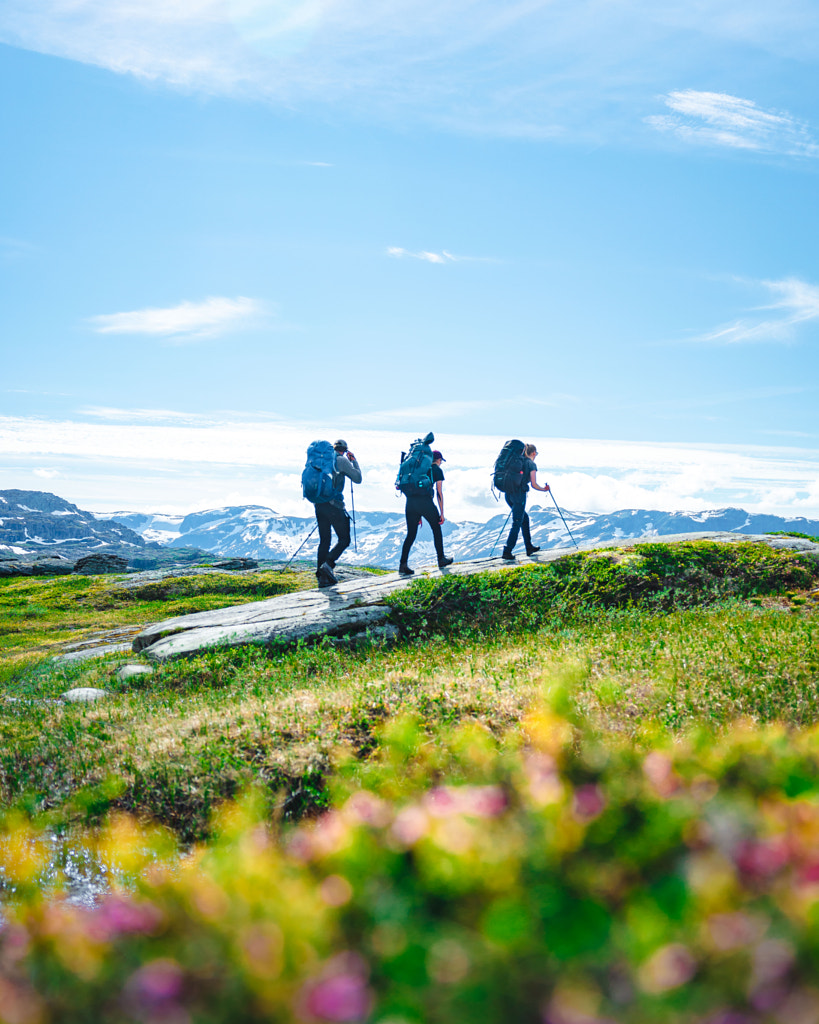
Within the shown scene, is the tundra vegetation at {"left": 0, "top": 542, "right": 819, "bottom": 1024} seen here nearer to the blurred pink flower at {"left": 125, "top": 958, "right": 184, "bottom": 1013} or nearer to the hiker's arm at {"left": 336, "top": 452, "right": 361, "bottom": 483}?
the blurred pink flower at {"left": 125, "top": 958, "right": 184, "bottom": 1013}

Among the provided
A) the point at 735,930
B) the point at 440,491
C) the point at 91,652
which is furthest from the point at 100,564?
the point at 735,930

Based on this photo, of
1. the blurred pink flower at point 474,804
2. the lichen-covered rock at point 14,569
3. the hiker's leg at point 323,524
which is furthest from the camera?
the lichen-covered rock at point 14,569

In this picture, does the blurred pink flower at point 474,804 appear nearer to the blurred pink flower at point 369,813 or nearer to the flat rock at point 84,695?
the blurred pink flower at point 369,813

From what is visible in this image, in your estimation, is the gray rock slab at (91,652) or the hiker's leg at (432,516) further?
the hiker's leg at (432,516)

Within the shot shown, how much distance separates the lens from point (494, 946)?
2031 mm

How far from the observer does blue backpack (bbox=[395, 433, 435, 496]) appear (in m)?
18.2

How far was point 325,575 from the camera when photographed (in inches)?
755

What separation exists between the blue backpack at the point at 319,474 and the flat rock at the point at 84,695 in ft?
23.5

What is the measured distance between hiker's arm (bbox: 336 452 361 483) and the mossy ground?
4215 mm

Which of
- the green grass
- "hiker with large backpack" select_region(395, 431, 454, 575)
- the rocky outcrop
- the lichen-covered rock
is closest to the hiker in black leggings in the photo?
"hiker with large backpack" select_region(395, 431, 454, 575)

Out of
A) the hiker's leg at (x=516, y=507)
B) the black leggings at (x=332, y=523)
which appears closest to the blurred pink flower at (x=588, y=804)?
the black leggings at (x=332, y=523)

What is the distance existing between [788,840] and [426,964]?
4.70 ft

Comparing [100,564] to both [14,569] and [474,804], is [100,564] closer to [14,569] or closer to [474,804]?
[14,569]

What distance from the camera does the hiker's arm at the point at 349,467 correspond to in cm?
1797
